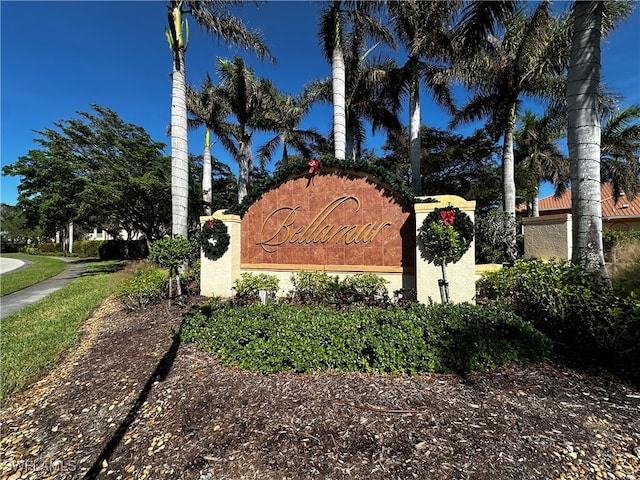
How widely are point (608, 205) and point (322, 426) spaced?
2979 cm

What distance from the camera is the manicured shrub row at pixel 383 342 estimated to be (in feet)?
11.1

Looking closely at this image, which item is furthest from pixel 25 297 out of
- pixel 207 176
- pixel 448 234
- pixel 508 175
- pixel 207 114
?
pixel 508 175

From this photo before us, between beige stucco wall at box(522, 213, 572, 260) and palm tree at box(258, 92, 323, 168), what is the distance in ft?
42.6

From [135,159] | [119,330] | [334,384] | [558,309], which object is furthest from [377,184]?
[135,159]

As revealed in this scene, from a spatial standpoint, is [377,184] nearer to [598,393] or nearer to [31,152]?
[598,393]

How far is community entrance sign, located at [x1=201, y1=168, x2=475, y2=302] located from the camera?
6395mm

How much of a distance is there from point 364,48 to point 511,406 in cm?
1420

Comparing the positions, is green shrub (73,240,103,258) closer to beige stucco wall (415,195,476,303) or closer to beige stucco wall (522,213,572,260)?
beige stucco wall (415,195,476,303)

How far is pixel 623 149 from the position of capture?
17.4 m

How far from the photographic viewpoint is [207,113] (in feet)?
59.3

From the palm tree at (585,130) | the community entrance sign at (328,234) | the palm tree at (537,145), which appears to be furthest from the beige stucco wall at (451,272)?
the palm tree at (537,145)

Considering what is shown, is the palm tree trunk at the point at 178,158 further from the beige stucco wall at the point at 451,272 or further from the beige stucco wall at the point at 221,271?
the beige stucco wall at the point at 451,272

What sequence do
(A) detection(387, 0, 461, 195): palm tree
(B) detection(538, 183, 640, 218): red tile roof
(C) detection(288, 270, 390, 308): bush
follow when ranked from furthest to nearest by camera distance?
(B) detection(538, 183, 640, 218): red tile roof, (A) detection(387, 0, 461, 195): palm tree, (C) detection(288, 270, 390, 308): bush

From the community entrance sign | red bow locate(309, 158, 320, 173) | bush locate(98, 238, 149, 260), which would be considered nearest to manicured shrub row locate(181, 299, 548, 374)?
the community entrance sign
